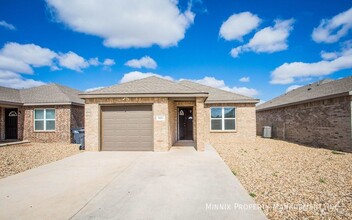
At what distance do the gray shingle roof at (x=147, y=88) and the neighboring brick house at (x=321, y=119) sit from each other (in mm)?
7964

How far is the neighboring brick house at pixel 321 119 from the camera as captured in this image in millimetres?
10686

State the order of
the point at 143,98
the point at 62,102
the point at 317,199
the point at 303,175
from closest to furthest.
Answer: the point at 317,199 → the point at 303,175 → the point at 143,98 → the point at 62,102

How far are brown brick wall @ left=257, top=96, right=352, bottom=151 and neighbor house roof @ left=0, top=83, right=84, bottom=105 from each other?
1700 cm

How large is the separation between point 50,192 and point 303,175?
7.34 meters

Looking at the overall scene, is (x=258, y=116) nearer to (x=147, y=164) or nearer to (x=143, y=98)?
(x=143, y=98)

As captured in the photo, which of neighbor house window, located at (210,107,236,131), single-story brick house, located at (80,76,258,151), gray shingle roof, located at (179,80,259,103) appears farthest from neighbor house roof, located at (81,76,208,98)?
neighbor house window, located at (210,107,236,131)

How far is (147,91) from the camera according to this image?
10.3 metres

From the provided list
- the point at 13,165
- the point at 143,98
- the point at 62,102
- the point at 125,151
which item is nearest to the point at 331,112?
the point at 143,98

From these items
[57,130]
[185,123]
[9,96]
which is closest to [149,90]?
[185,123]

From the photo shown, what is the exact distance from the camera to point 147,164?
24.4 feet

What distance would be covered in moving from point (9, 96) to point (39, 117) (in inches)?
125

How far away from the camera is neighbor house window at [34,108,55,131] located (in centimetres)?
1504

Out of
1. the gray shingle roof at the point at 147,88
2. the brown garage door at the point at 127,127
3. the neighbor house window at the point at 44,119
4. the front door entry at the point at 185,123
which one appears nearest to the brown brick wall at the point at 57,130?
the neighbor house window at the point at 44,119

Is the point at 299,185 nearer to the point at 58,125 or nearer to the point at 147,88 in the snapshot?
the point at 147,88
